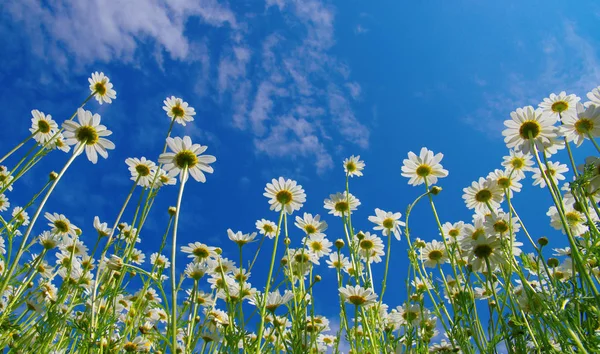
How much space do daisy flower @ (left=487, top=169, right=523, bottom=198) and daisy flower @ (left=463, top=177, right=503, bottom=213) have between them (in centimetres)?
3

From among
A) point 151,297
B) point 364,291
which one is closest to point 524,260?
point 364,291

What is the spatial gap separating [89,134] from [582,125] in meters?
2.98

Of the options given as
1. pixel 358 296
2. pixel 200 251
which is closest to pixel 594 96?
pixel 358 296

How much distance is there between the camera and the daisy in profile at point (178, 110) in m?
4.34

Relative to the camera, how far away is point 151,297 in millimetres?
4641

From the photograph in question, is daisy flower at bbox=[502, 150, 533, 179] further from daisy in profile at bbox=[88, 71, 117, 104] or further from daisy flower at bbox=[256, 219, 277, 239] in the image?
daisy in profile at bbox=[88, 71, 117, 104]

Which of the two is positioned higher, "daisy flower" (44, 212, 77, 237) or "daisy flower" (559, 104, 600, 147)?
"daisy flower" (44, 212, 77, 237)

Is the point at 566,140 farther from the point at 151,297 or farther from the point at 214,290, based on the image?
the point at 151,297

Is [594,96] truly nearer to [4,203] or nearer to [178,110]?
[178,110]

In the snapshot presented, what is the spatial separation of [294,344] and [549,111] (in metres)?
2.29

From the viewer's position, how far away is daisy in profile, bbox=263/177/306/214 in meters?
3.36

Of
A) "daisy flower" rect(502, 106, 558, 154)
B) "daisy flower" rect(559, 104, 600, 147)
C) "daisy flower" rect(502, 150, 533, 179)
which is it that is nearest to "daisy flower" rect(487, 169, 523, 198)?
"daisy flower" rect(502, 150, 533, 179)

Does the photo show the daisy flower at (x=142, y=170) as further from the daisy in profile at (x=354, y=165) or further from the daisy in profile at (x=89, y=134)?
the daisy in profile at (x=354, y=165)

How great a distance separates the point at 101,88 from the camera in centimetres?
438
